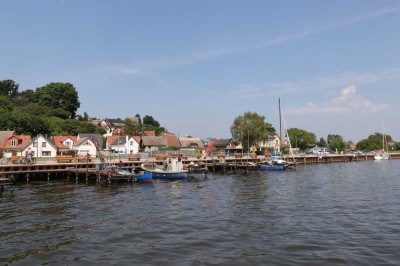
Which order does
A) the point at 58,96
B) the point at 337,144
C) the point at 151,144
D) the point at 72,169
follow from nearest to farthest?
the point at 72,169 < the point at 151,144 < the point at 58,96 < the point at 337,144

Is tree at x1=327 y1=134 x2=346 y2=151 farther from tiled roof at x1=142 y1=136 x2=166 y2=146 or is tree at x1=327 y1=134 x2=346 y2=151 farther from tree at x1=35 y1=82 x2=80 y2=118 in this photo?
tree at x1=35 y1=82 x2=80 y2=118

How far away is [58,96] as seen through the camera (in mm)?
153375

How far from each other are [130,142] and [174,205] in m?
80.5

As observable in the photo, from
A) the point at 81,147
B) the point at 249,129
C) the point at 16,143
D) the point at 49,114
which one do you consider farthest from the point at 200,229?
the point at 49,114

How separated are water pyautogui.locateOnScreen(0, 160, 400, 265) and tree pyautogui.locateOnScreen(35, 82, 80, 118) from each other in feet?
399

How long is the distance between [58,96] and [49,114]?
16.7 meters

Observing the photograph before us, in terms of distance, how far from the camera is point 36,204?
3362cm

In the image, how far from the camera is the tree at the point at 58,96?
15086cm

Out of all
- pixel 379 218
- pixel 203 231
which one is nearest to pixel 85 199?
pixel 203 231

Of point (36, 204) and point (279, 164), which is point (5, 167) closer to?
point (36, 204)

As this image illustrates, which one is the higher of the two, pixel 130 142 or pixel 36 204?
pixel 130 142

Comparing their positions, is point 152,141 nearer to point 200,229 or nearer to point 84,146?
point 84,146

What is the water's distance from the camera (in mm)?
17859

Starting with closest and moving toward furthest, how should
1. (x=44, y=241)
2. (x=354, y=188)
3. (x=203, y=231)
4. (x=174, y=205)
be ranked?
(x=44, y=241)
(x=203, y=231)
(x=174, y=205)
(x=354, y=188)
